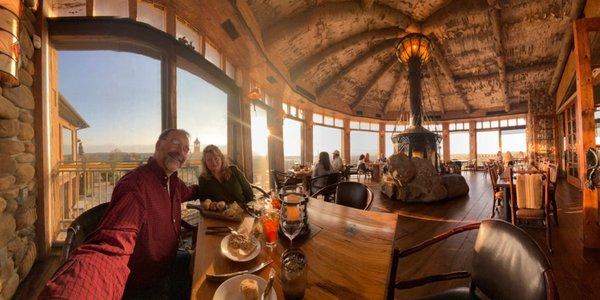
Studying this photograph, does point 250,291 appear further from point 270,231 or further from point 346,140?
point 346,140

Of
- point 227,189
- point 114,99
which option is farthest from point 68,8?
point 227,189

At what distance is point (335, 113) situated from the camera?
11.8m

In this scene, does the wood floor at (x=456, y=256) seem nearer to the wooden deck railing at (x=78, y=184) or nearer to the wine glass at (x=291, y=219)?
the wooden deck railing at (x=78, y=184)

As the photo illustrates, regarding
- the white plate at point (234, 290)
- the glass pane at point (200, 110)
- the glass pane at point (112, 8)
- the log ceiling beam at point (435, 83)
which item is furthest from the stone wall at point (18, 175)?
the log ceiling beam at point (435, 83)

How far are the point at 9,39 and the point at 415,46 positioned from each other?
698 centimetres

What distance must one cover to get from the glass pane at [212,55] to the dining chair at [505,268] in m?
4.27

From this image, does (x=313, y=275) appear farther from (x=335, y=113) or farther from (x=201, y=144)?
(x=335, y=113)

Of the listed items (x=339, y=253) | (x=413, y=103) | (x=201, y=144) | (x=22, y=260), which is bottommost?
(x=22, y=260)

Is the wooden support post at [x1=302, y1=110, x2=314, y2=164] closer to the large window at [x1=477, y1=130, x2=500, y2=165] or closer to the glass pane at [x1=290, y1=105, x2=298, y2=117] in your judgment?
the glass pane at [x1=290, y1=105, x2=298, y2=117]

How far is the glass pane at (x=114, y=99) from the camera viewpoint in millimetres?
2855

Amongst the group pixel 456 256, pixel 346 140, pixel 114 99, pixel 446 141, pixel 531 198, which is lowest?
pixel 456 256

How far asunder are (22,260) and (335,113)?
36.0 feet

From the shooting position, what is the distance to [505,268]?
0.90 m

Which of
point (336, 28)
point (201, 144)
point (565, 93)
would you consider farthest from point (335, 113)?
point (201, 144)
